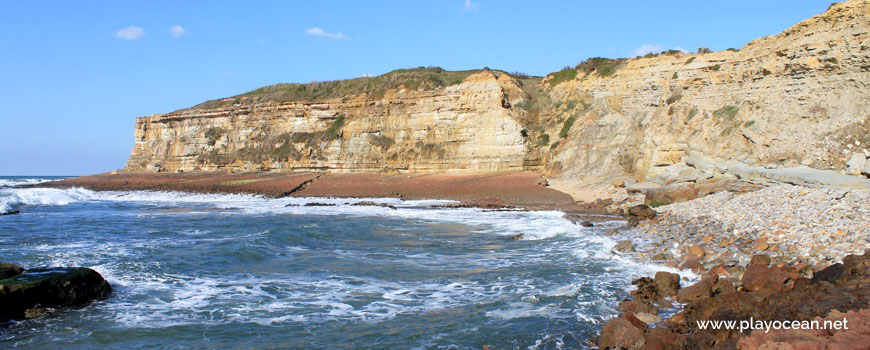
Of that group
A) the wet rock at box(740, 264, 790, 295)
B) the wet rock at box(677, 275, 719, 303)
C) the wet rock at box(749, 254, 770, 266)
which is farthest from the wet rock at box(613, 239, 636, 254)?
the wet rock at box(740, 264, 790, 295)

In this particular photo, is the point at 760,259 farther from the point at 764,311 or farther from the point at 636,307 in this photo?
the point at 764,311

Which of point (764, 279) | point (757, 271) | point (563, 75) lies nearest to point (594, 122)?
point (563, 75)

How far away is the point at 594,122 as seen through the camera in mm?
31625

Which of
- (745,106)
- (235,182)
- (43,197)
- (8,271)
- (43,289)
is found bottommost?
(43,289)

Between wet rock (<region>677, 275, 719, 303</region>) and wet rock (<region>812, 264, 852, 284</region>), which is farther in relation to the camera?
wet rock (<region>677, 275, 719, 303</region>)

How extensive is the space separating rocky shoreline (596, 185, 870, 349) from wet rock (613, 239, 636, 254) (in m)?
0.03

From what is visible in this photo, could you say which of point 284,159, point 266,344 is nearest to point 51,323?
point 266,344

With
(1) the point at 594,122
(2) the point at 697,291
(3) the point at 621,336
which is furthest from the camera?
(1) the point at 594,122

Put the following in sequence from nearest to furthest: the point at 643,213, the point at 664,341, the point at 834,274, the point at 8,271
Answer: the point at 664,341 < the point at 834,274 < the point at 8,271 < the point at 643,213

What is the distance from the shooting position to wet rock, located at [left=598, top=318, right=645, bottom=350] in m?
5.63

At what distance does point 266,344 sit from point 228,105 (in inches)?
1897

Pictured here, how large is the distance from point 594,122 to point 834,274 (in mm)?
26408

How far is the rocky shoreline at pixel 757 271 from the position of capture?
16.2ft

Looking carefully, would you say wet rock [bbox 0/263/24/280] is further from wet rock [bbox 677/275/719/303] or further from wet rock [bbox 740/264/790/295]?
wet rock [bbox 740/264/790/295]
